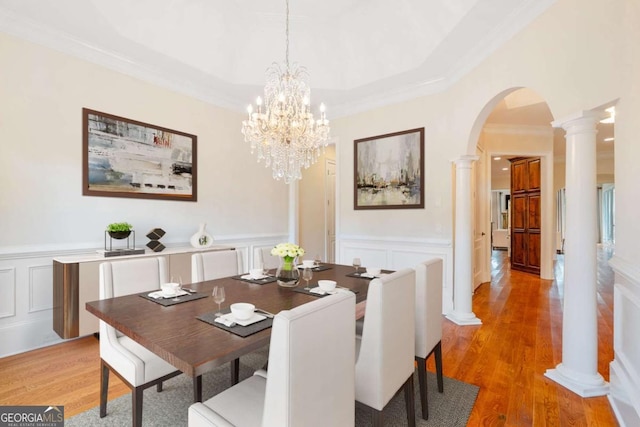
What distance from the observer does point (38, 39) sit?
2893 mm

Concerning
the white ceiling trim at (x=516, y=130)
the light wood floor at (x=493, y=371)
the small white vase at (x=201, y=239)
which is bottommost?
the light wood floor at (x=493, y=371)

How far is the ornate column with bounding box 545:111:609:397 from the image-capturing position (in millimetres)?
2252

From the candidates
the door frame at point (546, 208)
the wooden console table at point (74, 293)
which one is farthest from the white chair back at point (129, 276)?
the door frame at point (546, 208)

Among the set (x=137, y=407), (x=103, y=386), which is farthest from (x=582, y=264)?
(x=103, y=386)

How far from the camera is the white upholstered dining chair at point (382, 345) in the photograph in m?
1.47

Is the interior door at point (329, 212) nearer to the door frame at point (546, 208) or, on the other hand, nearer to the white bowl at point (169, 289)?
the door frame at point (546, 208)

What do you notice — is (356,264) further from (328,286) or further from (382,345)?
(382,345)

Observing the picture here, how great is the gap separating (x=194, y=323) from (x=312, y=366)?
2.40ft

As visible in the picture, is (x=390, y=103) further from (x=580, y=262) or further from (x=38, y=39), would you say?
(x=38, y=39)

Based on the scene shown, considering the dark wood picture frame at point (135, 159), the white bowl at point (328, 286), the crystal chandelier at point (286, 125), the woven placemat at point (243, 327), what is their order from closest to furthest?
the woven placemat at point (243, 327) → the white bowl at point (328, 286) → the crystal chandelier at point (286, 125) → the dark wood picture frame at point (135, 159)

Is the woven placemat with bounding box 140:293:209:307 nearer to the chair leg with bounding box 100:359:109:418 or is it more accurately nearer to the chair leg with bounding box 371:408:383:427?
the chair leg with bounding box 100:359:109:418

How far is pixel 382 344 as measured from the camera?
147 centimetres

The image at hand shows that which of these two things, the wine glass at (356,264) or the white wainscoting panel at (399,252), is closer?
the wine glass at (356,264)

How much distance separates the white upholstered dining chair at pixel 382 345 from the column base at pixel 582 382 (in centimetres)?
154
